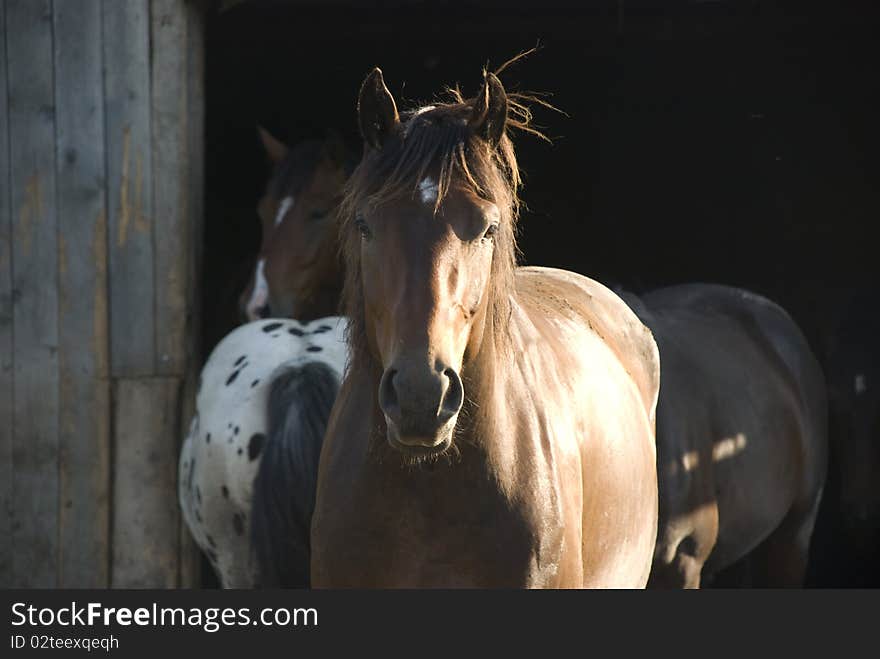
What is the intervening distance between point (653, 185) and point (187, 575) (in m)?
4.33

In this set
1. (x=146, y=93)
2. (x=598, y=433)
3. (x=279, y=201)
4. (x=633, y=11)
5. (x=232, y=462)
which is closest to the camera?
(x=598, y=433)

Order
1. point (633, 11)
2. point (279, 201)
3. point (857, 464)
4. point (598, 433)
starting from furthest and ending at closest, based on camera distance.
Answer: point (633, 11) < point (857, 464) < point (279, 201) < point (598, 433)

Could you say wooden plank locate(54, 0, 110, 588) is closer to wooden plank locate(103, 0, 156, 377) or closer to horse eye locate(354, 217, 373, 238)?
wooden plank locate(103, 0, 156, 377)

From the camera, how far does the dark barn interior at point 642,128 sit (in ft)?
22.7

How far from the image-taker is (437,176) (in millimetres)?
2570

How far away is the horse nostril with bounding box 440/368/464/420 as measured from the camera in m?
2.30

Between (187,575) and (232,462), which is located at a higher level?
(232,462)

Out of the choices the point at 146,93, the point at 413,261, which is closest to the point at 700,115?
the point at 146,93

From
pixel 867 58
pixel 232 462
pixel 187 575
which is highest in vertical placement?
pixel 867 58

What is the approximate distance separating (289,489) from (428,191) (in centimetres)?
137

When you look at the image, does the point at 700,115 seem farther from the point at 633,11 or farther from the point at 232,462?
the point at 232,462

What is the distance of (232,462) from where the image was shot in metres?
3.80

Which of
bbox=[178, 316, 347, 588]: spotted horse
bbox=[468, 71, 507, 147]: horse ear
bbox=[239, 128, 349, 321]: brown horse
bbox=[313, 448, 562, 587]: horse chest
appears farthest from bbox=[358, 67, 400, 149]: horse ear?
bbox=[239, 128, 349, 321]: brown horse

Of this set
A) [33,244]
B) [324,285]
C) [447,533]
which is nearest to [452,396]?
[447,533]
